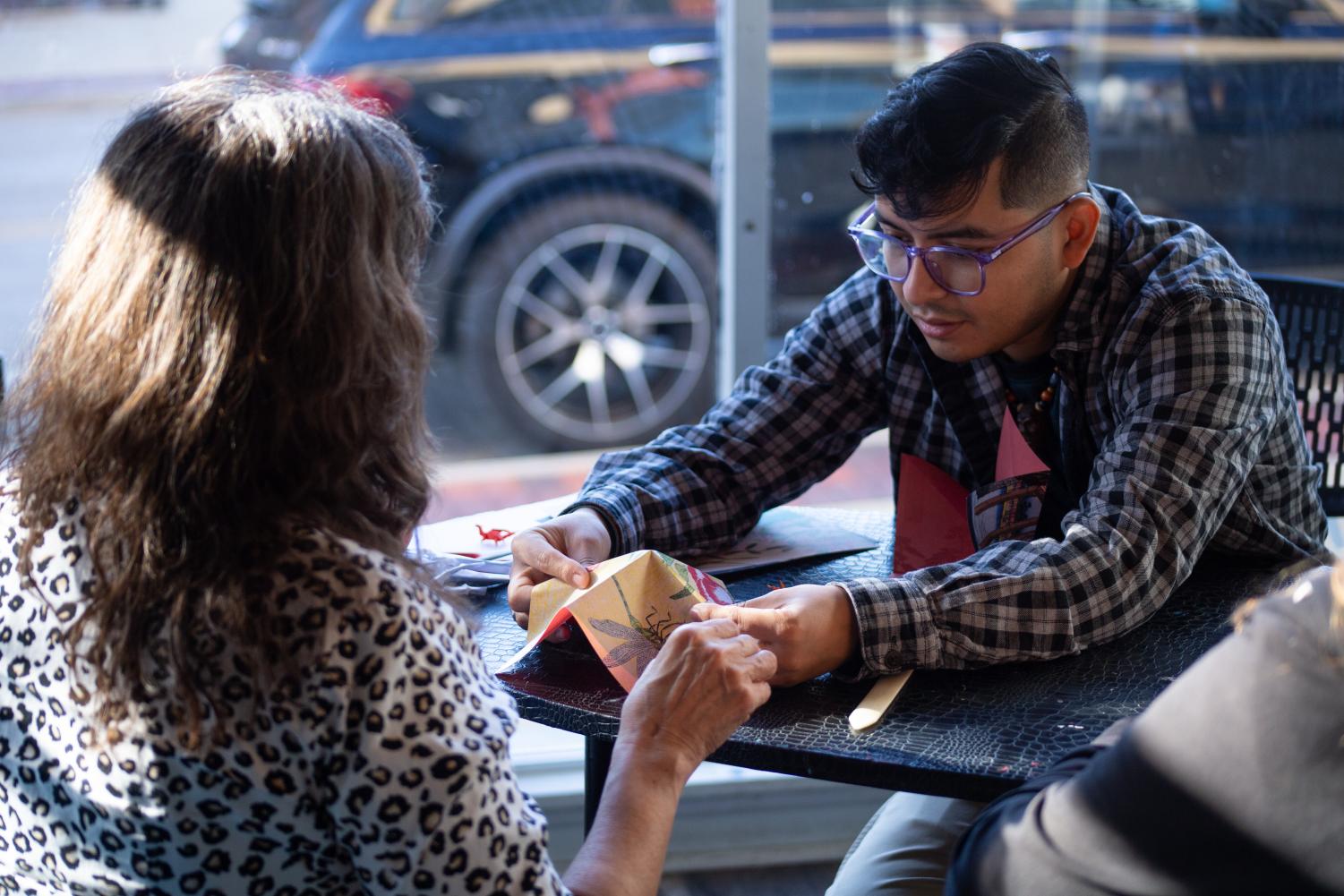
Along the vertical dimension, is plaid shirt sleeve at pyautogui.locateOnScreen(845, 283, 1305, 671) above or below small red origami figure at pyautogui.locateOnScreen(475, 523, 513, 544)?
above

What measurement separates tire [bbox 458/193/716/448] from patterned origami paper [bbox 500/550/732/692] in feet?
6.86

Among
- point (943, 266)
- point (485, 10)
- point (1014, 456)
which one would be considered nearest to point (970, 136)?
A: point (943, 266)

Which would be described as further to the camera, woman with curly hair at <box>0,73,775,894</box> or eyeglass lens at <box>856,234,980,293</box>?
eyeglass lens at <box>856,234,980,293</box>

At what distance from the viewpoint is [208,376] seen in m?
0.98

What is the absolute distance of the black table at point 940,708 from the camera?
1.22 m

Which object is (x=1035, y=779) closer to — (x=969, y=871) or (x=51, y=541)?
(x=969, y=871)

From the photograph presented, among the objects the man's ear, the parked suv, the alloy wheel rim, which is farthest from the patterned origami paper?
→ the alloy wheel rim

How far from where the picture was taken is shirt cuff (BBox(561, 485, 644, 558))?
1702mm

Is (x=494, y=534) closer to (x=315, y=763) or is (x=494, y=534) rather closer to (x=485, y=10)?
(x=315, y=763)

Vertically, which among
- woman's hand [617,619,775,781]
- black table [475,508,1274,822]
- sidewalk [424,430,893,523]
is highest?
woman's hand [617,619,775,781]

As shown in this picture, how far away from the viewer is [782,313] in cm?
277

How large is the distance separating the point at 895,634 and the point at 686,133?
6.20 ft

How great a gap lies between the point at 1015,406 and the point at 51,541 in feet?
4.22

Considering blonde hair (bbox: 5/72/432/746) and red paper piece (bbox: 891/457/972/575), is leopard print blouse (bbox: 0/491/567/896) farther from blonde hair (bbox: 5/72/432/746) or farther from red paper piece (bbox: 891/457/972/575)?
red paper piece (bbox: 891/457/972/575)
